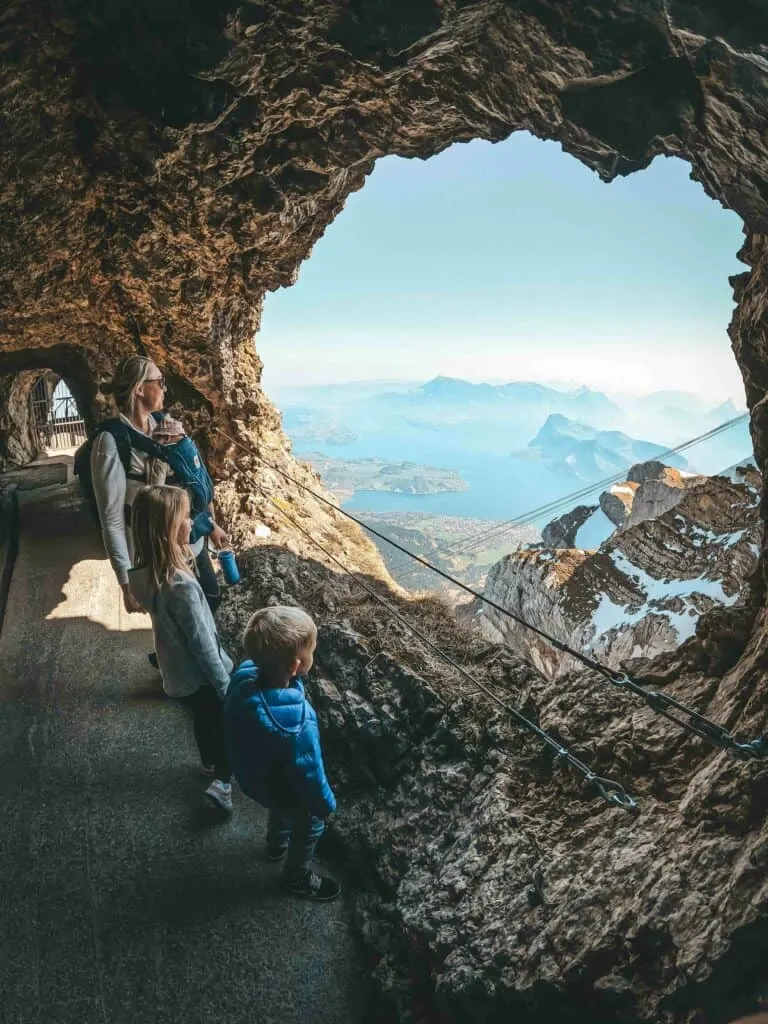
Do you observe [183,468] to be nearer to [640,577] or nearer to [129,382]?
[129,382]

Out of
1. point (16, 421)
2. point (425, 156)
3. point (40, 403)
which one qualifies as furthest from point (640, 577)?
point (40, 403)

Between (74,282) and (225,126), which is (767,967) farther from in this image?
(74,282)

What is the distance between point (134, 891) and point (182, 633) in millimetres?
1615

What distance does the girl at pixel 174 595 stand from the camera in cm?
361

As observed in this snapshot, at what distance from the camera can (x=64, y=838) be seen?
412 centimetres

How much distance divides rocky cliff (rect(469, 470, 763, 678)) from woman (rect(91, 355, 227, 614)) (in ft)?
15.4

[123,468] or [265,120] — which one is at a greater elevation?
[265,120]

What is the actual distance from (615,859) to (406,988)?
1.44m

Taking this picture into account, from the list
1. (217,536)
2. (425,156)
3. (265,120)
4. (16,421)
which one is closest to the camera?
(217,536)

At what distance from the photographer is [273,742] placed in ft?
10.9

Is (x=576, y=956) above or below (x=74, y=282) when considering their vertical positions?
below

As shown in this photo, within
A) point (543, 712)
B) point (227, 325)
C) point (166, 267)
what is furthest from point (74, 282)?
point (543, 712)

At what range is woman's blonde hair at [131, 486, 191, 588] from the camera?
3582 millimetres

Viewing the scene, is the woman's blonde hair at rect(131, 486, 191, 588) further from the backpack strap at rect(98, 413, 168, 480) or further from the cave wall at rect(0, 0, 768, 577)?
the cave wall at rect(0, 0, 768, 577)
